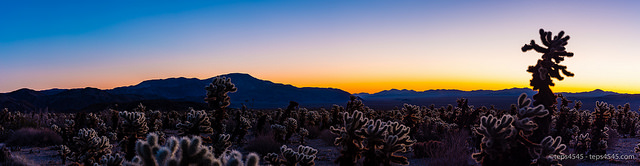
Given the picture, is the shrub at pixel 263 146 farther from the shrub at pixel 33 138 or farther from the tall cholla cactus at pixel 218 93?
the shrub at pixel 33 138

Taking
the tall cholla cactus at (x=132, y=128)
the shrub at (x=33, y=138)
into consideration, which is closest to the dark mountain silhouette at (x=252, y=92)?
the shrub at (x=33, y=138)

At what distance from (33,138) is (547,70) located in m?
15.3

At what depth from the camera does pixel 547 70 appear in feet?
21.3

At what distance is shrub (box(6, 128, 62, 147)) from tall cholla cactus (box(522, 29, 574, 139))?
14.6 meters

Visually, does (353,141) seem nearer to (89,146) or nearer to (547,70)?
(547,70)

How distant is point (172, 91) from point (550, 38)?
136m

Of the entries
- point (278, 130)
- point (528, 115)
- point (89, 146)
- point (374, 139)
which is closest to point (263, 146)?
point (278, 130)

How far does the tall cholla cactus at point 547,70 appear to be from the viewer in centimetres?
638

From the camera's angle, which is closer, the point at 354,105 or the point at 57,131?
the point at 57,131

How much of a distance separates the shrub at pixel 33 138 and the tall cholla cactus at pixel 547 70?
14.6 m

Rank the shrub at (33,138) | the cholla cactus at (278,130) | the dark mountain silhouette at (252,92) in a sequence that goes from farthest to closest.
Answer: the dark mountain silhouette at (252,92), the shrub at (33,138), the cholla cactus at (278,130)

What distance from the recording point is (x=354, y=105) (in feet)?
48.2

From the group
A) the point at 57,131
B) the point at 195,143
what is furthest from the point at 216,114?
the point at 57,131

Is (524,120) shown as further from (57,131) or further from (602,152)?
(57,131)
